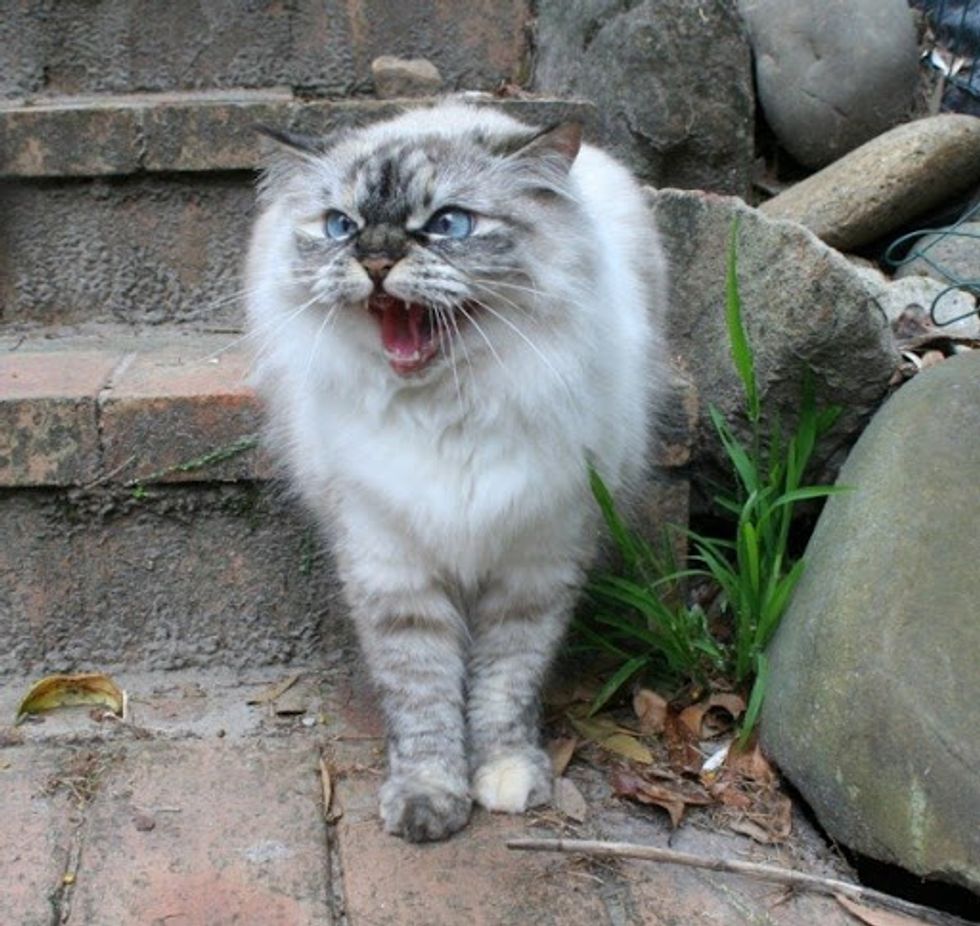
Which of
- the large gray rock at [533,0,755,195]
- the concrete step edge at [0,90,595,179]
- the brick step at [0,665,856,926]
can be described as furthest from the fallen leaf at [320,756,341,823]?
the large gray rock at [533,0,755,195]

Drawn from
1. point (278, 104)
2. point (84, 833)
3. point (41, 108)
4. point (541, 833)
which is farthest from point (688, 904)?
point (41, 108)

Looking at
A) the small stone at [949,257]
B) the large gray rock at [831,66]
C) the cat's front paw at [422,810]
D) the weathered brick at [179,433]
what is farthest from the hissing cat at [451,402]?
the large gray rock at [831,66]

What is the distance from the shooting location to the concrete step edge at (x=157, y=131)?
2.92m

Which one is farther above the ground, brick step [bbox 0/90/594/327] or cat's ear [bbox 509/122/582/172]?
cat's ear [bbox 509/122/582/172]

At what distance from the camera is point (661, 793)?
7.38ft

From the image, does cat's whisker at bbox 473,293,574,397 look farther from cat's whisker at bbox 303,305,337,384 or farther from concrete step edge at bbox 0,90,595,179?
concrete step edge at bbox 0,90,595,179

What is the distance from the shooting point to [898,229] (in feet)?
11.6

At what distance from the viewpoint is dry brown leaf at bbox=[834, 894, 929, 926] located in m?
1.94

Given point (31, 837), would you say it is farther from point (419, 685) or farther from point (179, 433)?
point (179, 433)

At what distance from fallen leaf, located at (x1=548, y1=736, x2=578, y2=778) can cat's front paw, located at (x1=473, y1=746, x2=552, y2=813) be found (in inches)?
2.3

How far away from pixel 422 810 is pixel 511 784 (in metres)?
0.19

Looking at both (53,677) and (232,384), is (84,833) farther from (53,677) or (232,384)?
(232,384)

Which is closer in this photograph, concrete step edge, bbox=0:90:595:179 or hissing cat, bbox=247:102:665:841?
hissing cat, bbox=247:102:665:841

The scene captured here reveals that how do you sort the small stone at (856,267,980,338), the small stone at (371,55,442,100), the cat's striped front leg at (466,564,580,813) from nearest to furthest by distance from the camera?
the cat's striped front leg at (466,564,580,813) < the small stone at (856,267,980,338) < the small stone at (371,55,442,100)
